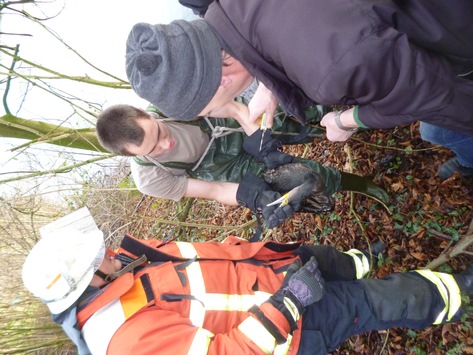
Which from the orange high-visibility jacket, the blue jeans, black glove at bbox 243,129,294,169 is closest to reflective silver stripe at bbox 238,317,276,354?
the orange high-visibility jacket

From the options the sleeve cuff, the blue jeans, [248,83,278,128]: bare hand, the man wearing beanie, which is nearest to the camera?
the man wearing beanie

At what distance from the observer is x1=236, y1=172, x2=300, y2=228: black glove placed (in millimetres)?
2268

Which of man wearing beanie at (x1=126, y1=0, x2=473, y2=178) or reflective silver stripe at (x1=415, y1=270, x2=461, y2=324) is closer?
man wearing beanie at (x1=126, y1=0, x2=473, y2=178)

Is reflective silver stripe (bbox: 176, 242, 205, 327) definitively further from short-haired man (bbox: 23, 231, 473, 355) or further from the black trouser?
the black trouser

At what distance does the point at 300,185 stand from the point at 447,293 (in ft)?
4.11

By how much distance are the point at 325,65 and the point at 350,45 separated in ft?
0.31

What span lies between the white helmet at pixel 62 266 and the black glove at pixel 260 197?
1.01m

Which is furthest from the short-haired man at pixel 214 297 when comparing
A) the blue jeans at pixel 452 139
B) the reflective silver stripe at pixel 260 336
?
the blue jeans at pixel 452 139

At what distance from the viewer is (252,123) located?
2365mm

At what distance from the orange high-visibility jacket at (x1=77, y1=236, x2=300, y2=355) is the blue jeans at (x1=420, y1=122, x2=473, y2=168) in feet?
4.51

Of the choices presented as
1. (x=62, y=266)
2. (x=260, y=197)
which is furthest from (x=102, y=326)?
(x=260, y=197)

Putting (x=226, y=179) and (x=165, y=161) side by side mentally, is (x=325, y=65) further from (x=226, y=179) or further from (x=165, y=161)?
(x=226, y=179)

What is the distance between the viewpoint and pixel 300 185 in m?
2.35

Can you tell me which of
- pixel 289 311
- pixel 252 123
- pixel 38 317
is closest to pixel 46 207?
pixel 38 317
